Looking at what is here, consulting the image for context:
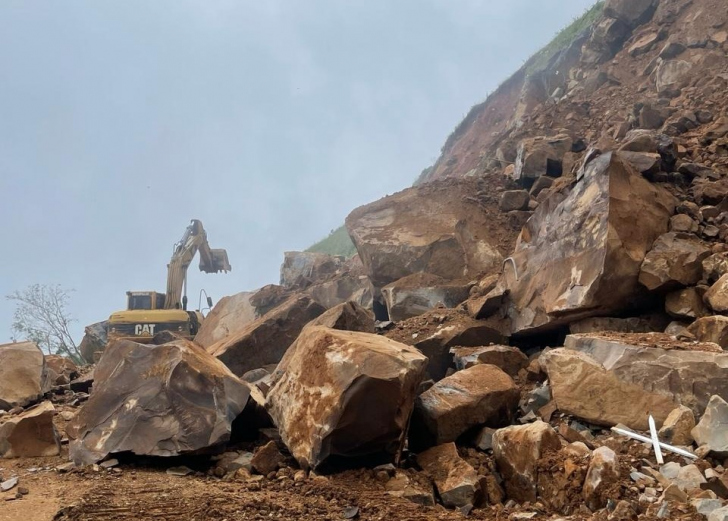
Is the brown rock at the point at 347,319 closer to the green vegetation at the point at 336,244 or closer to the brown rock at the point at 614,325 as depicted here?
the brown rock at the point at 614,325

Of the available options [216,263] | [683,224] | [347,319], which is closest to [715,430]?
[683,224]

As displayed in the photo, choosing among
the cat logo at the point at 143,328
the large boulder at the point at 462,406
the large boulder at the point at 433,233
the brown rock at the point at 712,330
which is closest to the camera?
the large boulder at the point at 462,406

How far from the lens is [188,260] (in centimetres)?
1441

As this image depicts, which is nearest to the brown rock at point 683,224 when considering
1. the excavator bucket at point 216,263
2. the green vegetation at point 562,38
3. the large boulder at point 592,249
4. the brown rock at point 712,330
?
the large boulder at point 592,249

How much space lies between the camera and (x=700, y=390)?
370 cm

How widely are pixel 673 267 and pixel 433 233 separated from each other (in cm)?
448

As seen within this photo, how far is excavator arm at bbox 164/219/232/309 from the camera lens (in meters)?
14.0

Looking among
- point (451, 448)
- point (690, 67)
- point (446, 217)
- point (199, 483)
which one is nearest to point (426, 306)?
point (446, 217)

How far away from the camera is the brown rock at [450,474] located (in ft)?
10.9

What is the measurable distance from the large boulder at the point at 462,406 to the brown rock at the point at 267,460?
3.16 feet

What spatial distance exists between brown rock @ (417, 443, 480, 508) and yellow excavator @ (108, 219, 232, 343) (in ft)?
28.2

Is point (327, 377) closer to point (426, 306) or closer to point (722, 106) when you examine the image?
point (426, 306)

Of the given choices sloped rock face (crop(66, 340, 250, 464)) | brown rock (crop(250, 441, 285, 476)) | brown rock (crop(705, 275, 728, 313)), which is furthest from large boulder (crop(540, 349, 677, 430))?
sloped rock face (crop(66, 340, 250, 464))

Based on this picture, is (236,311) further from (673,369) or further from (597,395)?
(673,369)
